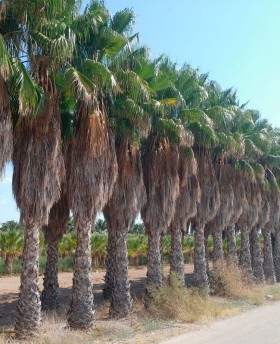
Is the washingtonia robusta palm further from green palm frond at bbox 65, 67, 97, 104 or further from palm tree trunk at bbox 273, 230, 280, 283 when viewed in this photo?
palm tree trunk at bbox 273, 230, 280, 283

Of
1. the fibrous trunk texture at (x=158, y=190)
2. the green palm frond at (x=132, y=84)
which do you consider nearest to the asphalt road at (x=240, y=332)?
the fibrous trunk texture at (x=158, y=190)

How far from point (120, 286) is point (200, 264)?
7.46 meters

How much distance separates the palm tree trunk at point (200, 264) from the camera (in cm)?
2297

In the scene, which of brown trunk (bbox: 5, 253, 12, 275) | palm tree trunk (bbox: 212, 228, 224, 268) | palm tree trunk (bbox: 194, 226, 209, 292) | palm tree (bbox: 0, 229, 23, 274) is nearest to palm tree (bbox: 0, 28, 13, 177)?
palm tree trunk (bbox: 194, 226, 209, 292)

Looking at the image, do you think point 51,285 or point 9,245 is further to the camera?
point 9,245

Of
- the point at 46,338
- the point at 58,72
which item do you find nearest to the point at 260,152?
the point at 58,72

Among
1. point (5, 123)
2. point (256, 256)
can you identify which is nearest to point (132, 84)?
point (5, 123)

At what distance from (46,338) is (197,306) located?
716 centimetres

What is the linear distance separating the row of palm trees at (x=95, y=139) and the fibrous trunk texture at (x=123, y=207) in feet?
0.13

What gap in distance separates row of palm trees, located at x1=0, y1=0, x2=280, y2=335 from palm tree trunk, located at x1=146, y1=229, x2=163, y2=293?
0.14 ft

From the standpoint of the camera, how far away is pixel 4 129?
1118cm

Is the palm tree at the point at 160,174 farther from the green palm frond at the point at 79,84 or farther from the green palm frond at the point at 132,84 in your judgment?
the green palm frond at the point at 79,84

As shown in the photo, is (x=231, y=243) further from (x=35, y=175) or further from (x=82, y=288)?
(x=35, y=175)

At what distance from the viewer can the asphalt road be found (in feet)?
41.5
